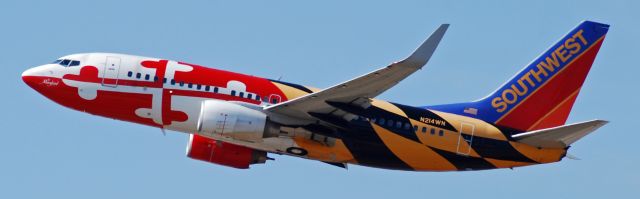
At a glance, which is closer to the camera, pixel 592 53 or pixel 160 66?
pixel 160 66

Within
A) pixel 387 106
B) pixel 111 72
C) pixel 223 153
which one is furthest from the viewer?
pixel 223 153

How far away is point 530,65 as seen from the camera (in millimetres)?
60906

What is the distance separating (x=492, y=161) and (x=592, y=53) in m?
8.30

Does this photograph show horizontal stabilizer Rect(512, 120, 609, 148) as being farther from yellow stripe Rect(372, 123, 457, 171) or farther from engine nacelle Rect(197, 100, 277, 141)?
engine nacelle Rect(197, 100, 277, 141)

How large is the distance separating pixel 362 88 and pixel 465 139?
702cm

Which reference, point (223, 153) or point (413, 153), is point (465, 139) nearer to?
point (413, 153)

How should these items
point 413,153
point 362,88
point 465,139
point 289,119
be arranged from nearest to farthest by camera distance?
point 362,88, point 289,119, point 413,153, point 465,139

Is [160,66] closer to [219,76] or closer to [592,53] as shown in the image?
[219,76]

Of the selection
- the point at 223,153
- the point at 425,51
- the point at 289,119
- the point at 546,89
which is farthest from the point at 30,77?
the point at 546,89

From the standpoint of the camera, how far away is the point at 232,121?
53094mm

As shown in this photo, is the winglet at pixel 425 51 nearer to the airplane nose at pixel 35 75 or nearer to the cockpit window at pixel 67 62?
the cockpit window at pixel 67 62

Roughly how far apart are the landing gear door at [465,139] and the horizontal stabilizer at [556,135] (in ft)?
6.77

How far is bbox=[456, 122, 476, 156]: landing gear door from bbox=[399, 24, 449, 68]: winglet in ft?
29.7

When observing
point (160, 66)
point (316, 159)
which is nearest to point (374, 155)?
point (316, 159)
